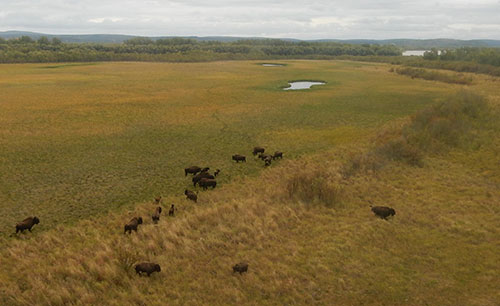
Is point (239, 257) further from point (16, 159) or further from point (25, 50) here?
point (25, 50)

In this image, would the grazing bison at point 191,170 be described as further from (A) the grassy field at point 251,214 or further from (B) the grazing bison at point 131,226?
(B) the grazing bison at point 131,226

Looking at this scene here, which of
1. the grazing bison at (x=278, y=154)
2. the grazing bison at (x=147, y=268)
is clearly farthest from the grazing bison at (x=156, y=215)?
the grazing bison at (x=278, y=154)

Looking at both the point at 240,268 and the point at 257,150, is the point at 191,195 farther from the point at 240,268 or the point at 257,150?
the point at 257,150

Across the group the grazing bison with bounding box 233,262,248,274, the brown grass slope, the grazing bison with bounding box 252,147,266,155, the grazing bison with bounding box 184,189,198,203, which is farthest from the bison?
the grazing bison with bounding box 233,262,248,274

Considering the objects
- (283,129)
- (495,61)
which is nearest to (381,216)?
(283,129)

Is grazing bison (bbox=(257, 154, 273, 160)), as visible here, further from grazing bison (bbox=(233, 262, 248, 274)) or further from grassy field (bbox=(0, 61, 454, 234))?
grazing bison (bbox=(233, 262, 248, 274))
